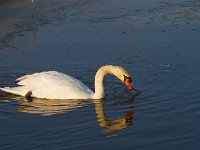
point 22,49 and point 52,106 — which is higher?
point 22,49

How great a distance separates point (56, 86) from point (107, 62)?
8.48 feet

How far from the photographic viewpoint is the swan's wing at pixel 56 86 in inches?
435

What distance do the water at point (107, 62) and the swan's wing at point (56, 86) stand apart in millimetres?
209

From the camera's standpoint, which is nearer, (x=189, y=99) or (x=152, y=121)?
(x=152, y=121)

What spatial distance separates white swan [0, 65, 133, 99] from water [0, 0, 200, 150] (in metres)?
0.20

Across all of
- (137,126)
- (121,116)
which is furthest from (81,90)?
(137,126)

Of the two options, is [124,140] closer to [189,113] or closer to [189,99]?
[189,113]

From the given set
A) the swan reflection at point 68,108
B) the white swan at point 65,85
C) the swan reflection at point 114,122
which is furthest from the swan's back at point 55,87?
the swan reflection at point 114,122

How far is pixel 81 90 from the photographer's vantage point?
1108 centimetres

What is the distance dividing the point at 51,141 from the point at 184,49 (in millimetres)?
6454

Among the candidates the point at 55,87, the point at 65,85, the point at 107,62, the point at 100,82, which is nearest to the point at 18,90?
the point at 55,87

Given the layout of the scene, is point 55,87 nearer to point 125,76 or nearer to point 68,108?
point 68,108

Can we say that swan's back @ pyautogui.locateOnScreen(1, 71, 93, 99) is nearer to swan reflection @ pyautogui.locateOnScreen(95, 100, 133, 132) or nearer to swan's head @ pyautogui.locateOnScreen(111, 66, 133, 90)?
swan's head @ pyautogui.locateOnScreen(111, 66, 133, 90)

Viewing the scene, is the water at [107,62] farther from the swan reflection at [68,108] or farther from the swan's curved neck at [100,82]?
the swan's curved neck at [100,82]
